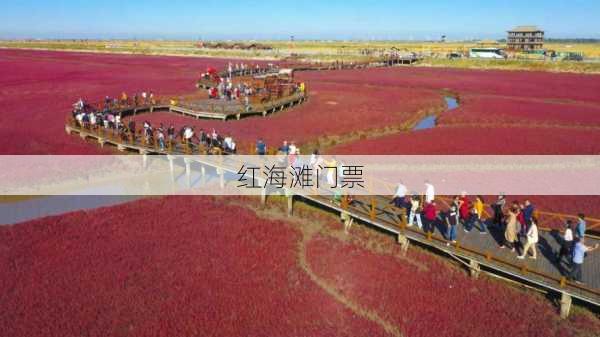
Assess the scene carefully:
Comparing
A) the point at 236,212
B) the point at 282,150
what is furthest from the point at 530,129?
the point at 236,212

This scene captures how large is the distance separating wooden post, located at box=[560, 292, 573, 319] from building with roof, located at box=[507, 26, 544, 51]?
11047 centimetres

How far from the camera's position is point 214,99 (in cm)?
4356

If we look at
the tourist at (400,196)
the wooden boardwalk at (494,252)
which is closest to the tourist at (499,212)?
the wooden boardwalk at (494,252)

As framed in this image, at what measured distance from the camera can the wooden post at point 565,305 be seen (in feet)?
40.5

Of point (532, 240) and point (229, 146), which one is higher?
point (229, 146)

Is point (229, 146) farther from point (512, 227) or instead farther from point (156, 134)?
point (512, 227)

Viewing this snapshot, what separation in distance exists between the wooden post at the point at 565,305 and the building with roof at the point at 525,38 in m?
110

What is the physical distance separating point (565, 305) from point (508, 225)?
2507 mm

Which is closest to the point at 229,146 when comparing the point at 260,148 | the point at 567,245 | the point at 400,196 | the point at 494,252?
the point at 260,148

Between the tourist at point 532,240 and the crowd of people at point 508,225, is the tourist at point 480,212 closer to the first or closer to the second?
the crowd of people at point 508,225

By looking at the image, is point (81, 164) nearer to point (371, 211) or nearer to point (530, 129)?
point (371, 211)

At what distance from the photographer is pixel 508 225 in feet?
44.9

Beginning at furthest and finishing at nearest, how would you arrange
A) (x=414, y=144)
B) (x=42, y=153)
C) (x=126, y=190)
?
(x=414, y=144)
(x=42, y=153)
(x=126, y=190)

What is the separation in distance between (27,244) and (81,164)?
9343 mm
